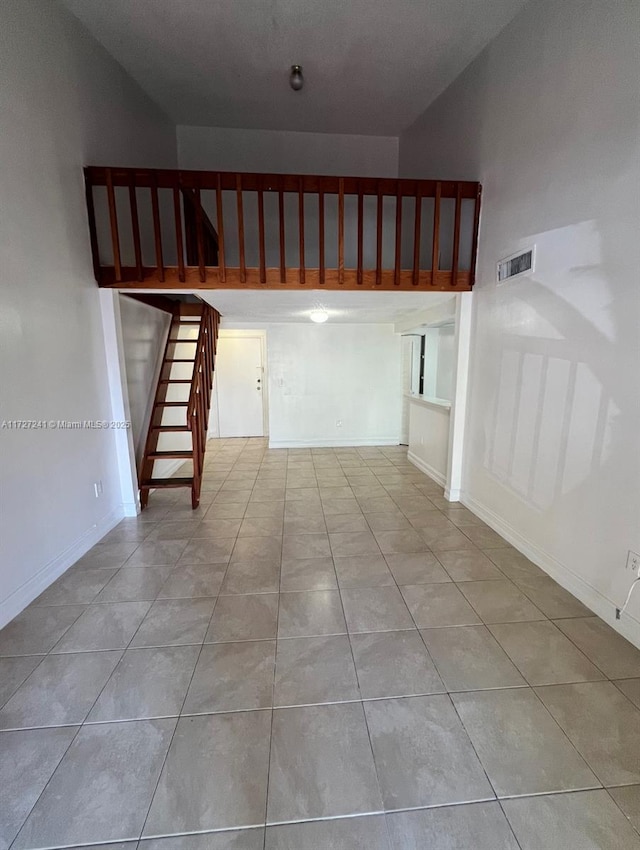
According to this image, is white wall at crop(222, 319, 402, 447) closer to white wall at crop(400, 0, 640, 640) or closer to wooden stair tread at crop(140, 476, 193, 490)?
wooden stair tread at crop(140, 476, 193, 490)

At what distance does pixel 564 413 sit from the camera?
7.13 ft

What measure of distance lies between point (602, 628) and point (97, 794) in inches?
88.8

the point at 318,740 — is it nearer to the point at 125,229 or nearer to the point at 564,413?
the point at 564,413

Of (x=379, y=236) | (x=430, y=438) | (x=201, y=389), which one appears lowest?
(x=430, y=438)

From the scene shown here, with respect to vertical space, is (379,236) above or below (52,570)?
above

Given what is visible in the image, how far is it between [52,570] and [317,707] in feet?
6.15

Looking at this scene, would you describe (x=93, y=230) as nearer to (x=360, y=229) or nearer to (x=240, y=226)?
(x=240, y=226)

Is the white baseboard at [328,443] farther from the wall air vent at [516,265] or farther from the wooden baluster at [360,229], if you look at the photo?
the wall air vent at [516,265]

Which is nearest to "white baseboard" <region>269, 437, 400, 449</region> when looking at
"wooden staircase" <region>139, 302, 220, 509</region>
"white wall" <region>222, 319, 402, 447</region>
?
"white wall" <region>222, 319, 402, 447</region>

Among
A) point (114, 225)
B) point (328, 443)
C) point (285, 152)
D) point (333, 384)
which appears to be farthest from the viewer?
point (328, 443)

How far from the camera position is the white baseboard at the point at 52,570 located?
1.98m

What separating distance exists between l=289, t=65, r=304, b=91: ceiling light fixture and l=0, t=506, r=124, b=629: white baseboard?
4.22m

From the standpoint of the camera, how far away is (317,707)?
4.77 feet

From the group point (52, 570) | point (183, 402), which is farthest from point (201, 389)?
point (52, 570)
